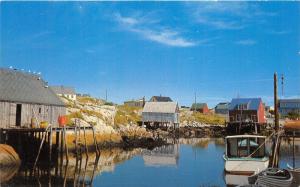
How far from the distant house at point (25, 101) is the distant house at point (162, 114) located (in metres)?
48.6

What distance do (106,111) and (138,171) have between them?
108ft

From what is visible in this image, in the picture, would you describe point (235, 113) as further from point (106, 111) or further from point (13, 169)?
point (13, 169)

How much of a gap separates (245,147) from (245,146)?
10cm

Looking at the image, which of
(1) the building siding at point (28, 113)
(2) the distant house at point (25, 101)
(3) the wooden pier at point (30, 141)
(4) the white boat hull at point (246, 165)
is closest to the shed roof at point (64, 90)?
(2) the distant house at point (25, 101)

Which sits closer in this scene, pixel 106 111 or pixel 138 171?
pixel 138 171

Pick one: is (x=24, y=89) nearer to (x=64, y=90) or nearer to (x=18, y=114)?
(x=18, y=114)

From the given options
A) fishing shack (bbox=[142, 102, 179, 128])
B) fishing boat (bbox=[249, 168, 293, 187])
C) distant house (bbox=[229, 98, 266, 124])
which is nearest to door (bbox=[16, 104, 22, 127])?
fishing boat (bbox=[249, 168, 293, 187])

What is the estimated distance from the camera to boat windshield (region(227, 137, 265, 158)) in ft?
105

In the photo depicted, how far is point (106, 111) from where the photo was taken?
67.6 m

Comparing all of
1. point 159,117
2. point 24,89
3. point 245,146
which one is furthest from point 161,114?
point 245,146

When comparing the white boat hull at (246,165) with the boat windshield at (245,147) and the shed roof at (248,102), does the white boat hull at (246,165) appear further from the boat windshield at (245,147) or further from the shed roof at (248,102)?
the shed roof at (248,102)

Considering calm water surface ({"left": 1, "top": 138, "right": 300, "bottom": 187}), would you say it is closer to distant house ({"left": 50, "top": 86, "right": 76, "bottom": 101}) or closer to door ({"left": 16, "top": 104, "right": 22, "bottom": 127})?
door ({"left": 16, "top": 104, "right": 22, "bottom": 127})

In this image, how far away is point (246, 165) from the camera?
30938 mm

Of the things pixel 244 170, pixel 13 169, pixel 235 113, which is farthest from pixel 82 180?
pixel 235 113
